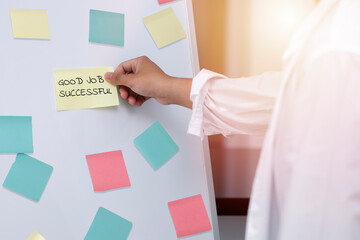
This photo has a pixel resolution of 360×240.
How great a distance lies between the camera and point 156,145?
0.80 m

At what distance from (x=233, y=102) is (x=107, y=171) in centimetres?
29

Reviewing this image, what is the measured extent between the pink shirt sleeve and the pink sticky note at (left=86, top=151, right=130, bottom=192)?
0.17 m

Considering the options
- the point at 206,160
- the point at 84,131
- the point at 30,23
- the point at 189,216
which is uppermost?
the point at 30,23

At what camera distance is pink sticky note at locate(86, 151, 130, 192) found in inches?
29.0

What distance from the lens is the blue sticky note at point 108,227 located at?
2.39 feet

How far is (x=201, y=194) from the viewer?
2.71 ft

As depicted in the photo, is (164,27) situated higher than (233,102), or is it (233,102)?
(164,27)

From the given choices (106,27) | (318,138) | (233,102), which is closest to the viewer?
(318,138)

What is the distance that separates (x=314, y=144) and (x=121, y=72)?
1.47 feet

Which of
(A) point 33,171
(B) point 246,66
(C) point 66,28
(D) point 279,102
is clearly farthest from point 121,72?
(B) point 246,66

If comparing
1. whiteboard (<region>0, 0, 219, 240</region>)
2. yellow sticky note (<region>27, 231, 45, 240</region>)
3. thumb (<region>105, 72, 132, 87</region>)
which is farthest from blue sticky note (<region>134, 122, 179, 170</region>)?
yellow sticky note (<region>27, 231, 45, 240</region>)

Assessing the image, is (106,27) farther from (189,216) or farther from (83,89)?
(189,216)

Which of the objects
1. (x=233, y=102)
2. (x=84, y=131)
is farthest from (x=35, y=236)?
(x=233, y=102)

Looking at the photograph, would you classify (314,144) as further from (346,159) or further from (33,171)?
(33,171)
